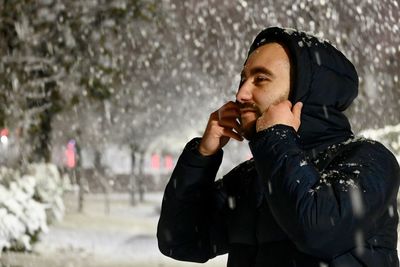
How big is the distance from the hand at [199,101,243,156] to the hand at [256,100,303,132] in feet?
0.48

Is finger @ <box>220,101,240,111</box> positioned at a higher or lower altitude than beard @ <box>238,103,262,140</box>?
higher

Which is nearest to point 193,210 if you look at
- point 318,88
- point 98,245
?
point 318,88

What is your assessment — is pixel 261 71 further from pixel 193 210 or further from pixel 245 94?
pixel 193 210

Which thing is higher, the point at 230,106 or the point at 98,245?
the point at 230,106

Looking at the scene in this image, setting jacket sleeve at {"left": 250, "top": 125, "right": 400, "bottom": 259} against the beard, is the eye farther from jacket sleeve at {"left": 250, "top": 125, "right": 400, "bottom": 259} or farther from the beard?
jacket sleeve at {"left": 250, "top": 125, "right": 400, "bottom": 259}

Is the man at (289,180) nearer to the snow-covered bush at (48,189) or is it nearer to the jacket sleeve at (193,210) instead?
the jacket sleeve at (193,210)

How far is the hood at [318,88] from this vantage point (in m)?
1.95

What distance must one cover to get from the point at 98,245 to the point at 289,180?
1265 centimetres

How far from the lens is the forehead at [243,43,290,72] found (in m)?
2.00

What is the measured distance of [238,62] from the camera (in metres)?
27.4

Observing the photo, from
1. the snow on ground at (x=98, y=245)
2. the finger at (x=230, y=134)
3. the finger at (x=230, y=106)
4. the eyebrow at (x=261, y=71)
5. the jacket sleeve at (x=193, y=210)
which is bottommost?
the snow on ground at (x=98, y=245)

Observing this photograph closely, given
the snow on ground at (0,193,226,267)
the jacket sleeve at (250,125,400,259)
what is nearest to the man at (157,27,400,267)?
the jacket sleeve at (250,125,400,259)

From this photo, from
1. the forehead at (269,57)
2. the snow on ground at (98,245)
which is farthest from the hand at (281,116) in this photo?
the snow on ground at (98,245)

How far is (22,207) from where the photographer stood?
37.4ft
